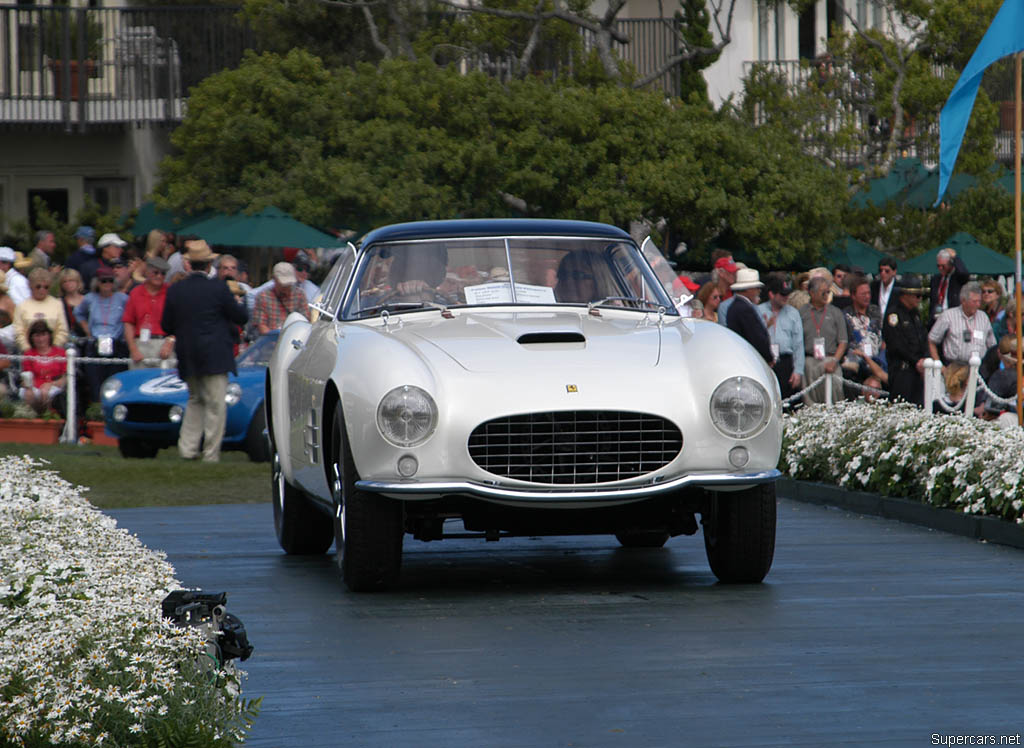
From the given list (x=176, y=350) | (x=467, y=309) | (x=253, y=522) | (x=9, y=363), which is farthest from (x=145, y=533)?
(x=9, y=363)

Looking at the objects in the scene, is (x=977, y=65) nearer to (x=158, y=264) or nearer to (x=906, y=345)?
(x=906, y=345)

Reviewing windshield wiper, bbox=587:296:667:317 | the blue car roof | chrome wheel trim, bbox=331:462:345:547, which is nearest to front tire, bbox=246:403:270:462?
the blue car roof

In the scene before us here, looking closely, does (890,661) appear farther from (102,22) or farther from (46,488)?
(102,22)

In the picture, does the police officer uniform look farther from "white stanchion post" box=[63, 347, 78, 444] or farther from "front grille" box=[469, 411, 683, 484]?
"front grille" box=[469, 411, 683, 484]

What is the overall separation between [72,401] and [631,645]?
43.5 ft

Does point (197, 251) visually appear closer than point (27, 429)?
Yes

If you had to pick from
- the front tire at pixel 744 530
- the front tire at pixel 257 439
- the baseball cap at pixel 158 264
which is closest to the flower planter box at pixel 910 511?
the front tire at pixel 744 530

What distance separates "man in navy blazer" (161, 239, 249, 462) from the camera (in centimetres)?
1706

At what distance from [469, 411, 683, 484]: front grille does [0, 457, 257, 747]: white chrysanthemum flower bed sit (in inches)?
95.3

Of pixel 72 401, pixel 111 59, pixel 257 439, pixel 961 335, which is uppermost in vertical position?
pixel 111 59

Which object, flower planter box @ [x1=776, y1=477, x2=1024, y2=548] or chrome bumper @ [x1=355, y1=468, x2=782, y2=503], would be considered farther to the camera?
flower planter box @ [x1=776, y1=477, x2=1024, y2=548]

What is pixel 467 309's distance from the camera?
31.3ft

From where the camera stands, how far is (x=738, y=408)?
853cm

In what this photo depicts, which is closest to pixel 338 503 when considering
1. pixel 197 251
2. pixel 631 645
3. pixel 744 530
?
pixel 744 530
